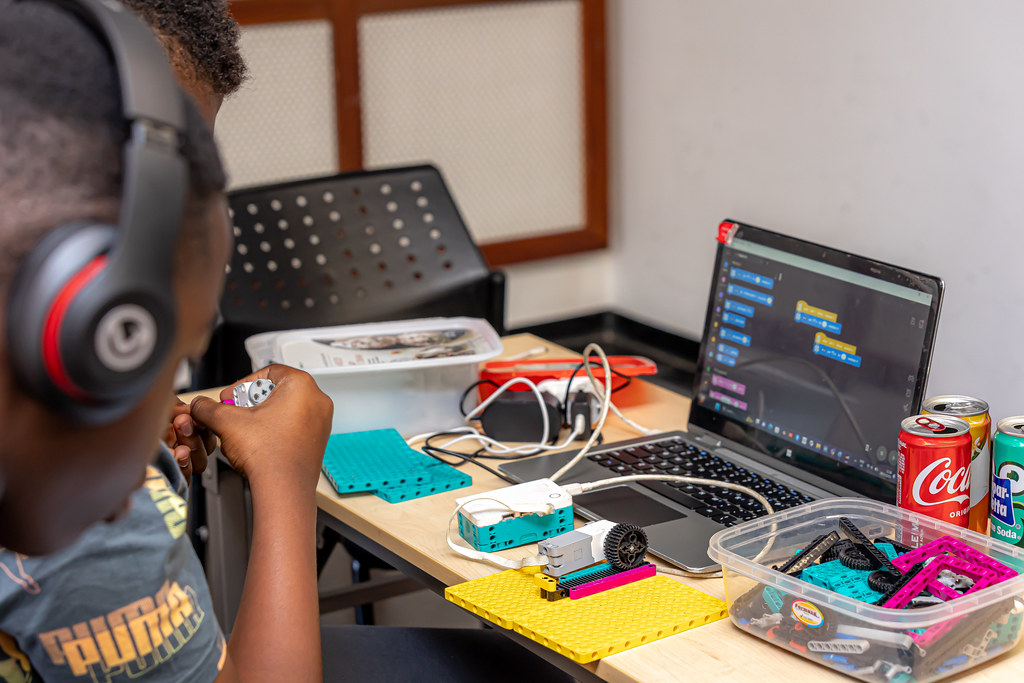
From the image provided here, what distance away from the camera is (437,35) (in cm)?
340

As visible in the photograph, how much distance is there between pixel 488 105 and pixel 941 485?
2678 millimetres

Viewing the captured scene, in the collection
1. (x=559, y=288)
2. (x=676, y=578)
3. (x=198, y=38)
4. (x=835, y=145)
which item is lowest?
(x=559, y=288)

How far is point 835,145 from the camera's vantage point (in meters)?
3.03

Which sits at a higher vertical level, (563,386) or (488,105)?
(488,105)

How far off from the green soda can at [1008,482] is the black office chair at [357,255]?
1.20 metres

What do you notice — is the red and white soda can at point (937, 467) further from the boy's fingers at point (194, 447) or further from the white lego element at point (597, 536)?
the boy's fingers at point (194, 447)

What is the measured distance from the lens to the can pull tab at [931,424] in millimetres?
1059

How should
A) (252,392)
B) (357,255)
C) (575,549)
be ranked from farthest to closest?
(357,255)
(252,392)
(575,549)

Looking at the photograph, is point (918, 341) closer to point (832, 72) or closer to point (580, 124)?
point (832, 72)

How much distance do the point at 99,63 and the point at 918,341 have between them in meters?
0.94

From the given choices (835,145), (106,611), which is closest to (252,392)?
(106,611)

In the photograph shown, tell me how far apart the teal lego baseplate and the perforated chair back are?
0.62 metres

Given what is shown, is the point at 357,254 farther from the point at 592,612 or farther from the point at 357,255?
the point at 592,612

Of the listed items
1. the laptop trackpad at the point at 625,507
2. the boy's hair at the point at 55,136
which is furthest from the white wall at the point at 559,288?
the boy's hair at the point at 55,136
